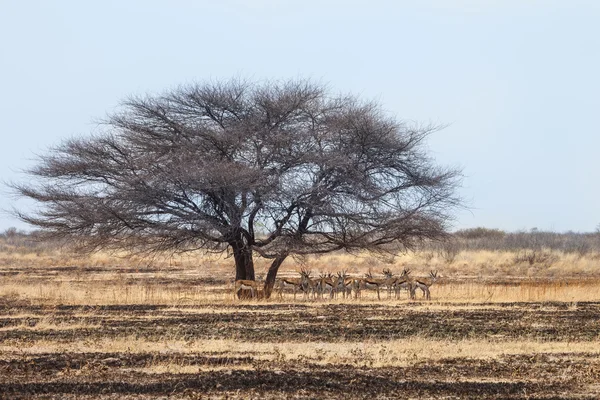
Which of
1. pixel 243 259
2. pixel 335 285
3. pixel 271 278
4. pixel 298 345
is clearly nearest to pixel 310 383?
pixel 298 345

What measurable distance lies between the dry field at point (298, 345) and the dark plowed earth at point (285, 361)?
0.03 meters

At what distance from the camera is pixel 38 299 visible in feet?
106

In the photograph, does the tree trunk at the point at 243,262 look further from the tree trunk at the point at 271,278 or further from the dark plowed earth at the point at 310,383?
the dark plowed earth at the point at 310,383

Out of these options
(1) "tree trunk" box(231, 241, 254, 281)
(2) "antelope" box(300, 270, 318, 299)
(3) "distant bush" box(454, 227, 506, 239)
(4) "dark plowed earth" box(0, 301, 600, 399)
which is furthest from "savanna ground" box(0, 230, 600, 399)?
(3) "distant bush" box(454, 227, 506, 239)

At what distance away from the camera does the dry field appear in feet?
45.9

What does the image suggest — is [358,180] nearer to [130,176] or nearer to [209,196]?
[209,196]

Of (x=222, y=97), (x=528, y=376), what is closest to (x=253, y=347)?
(x=528, y=376)

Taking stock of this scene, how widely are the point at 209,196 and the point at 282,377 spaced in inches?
759

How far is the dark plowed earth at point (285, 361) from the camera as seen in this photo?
13.7 metres

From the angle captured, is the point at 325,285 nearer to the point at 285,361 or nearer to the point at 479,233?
the point at 285,361

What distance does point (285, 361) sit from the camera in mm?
16844

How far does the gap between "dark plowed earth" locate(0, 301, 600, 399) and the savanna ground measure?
0.03 meters

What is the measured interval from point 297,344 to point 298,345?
0.57 ft

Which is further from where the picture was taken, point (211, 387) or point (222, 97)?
point (222, 97)
